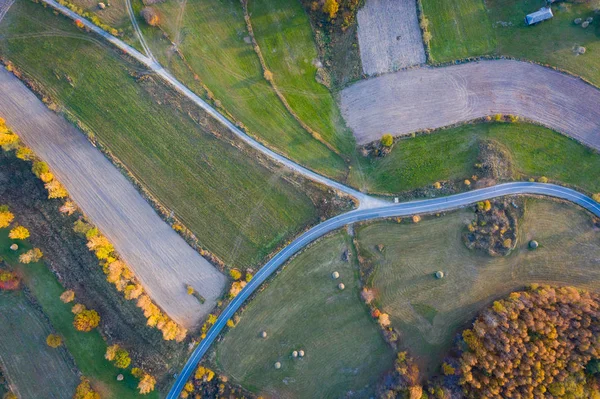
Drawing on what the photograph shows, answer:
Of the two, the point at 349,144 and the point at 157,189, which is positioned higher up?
the point at 157,189

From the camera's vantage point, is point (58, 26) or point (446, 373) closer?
point (446, 373)

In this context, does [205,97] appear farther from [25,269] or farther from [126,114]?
[25,269]

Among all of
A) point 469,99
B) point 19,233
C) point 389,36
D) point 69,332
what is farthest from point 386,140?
point 69,332

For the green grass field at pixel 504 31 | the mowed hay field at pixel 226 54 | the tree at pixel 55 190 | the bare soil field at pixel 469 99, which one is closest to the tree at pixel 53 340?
the tree at pixel 55 190

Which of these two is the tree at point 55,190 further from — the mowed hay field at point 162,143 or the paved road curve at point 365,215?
the paved road curve at point 365,215

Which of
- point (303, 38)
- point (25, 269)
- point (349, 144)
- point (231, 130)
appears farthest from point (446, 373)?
point (25, 269)
